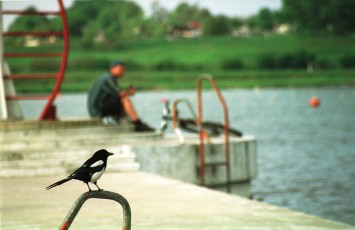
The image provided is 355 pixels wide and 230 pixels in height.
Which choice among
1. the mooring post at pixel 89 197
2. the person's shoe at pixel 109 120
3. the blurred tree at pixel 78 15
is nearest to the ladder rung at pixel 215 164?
the person's shoe at pixel 109 120

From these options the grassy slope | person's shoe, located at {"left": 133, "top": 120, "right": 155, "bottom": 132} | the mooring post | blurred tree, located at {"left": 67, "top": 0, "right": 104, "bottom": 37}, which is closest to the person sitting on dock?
person's shoe, located at {"left": 133, "top": 120, "right": 155, "bottom": 132}

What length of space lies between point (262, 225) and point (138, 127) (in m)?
7.96

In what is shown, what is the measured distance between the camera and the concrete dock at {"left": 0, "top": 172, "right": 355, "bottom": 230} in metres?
11.4

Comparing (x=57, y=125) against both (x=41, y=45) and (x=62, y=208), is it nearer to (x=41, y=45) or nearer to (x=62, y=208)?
(x=62, y=208)

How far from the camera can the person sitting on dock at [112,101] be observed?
1892 cm

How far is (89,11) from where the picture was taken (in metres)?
195

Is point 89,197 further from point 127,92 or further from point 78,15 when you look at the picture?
point 78,15

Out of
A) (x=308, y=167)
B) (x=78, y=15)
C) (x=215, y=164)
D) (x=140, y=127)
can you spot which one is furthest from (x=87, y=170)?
(x=78, y=15)

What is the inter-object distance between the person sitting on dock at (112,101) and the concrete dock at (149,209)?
3.60 m

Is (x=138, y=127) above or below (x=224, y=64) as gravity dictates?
above

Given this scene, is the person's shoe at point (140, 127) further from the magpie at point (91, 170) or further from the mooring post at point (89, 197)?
the magpie at point (91, 170)

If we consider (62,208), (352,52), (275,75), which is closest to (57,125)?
(62,208)

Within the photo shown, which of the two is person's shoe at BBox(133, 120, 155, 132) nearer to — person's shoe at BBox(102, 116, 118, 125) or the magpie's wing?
person's shoe at BBox(102, 116, 118, 125)

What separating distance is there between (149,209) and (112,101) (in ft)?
22.7
